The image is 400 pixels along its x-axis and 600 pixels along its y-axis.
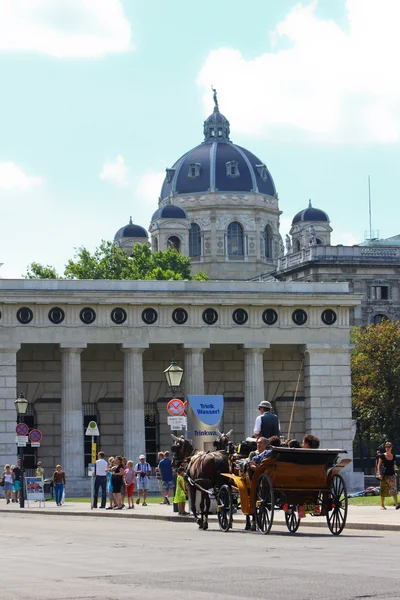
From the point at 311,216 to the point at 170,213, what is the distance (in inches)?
607

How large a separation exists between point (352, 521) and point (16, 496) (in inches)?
1331

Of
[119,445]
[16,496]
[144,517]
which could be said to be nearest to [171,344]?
[119,445]

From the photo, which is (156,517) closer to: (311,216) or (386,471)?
(386,471)

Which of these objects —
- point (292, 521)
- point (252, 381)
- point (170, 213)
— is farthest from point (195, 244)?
point (292, 521)

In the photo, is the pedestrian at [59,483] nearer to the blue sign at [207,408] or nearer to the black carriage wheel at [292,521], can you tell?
the blue sign at [207,408]

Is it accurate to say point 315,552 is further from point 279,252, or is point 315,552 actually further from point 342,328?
point 279,252

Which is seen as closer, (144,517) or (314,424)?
(144,517)

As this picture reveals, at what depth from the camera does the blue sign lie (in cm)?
4250

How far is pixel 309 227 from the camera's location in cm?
15562

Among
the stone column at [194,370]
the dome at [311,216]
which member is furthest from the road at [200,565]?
the dome at [311,216]

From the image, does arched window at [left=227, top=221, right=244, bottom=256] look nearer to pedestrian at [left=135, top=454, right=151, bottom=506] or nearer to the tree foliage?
the tree foliage

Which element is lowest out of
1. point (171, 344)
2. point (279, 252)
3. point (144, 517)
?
point (144, 517)

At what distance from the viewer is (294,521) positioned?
2806 centimetres

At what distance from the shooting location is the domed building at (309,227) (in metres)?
156
